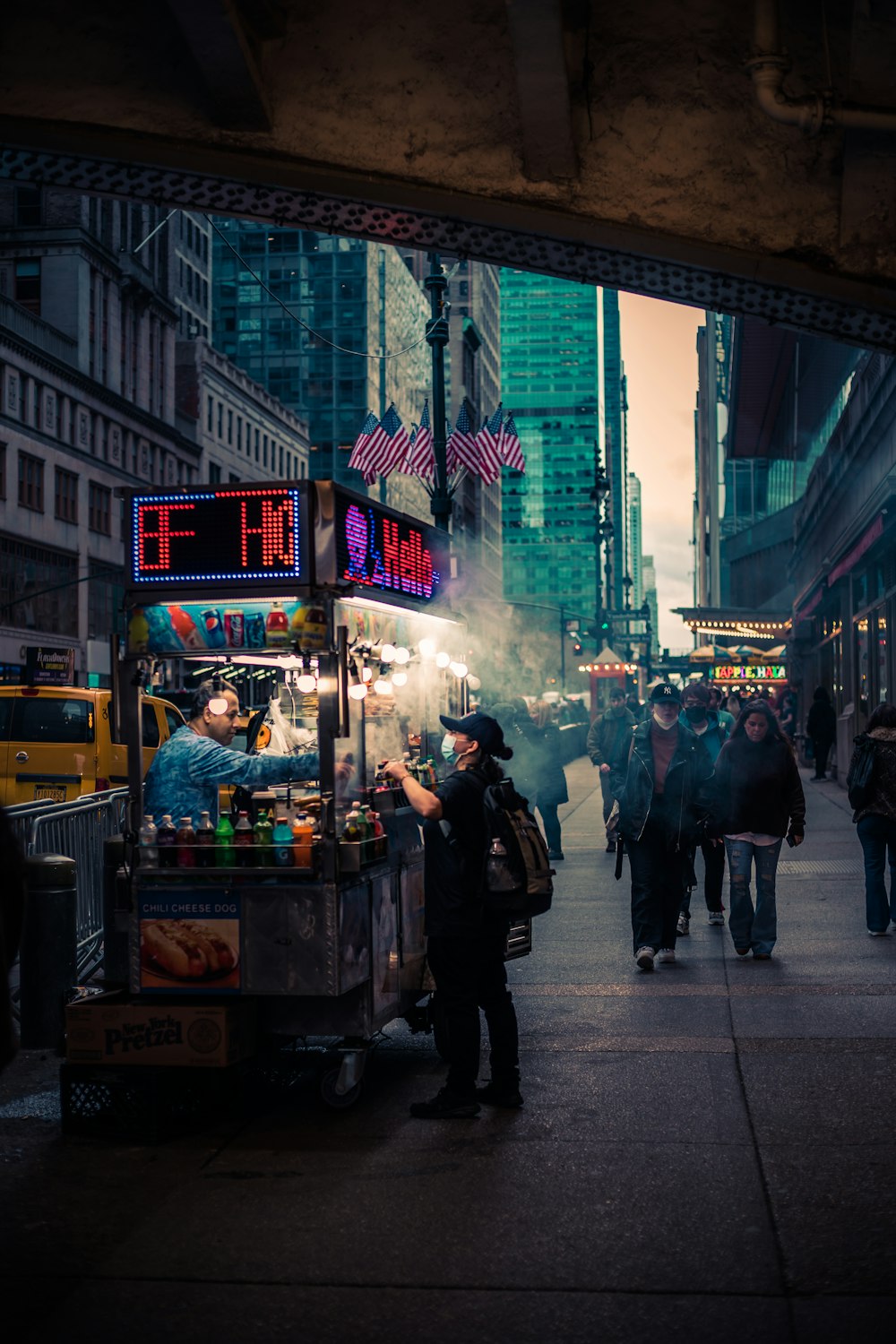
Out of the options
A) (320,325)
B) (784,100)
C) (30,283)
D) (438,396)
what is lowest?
(784,100)

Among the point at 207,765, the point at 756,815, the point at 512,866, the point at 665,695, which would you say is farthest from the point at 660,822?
the point at 207,765

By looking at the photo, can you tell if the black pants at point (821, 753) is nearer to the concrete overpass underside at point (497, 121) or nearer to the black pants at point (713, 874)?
the black pants at point (713, 874)

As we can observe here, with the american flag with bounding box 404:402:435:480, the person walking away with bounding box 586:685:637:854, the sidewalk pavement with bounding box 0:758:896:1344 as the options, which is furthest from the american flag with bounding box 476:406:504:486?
the sidewalk pavement with bounding box 0:758:896:1344

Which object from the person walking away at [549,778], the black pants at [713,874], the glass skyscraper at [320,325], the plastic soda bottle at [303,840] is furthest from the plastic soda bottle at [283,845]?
the glass skyscraper at [320,325]

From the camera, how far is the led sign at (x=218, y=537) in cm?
716

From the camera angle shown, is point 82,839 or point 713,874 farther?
point 713,874

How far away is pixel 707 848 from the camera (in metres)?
12.5

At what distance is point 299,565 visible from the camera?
711 cm

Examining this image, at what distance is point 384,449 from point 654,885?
43.6 ft

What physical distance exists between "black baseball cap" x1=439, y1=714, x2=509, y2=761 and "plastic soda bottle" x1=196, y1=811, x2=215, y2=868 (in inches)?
50.2

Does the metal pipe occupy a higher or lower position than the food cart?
higher

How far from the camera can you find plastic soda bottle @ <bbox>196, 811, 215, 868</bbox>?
725 cm

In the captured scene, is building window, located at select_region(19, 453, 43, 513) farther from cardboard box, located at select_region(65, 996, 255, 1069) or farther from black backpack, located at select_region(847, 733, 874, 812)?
cardboard box, located at select_region(65, 996, 255, 1069)

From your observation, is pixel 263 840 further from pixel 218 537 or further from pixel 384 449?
pixel 384 449
